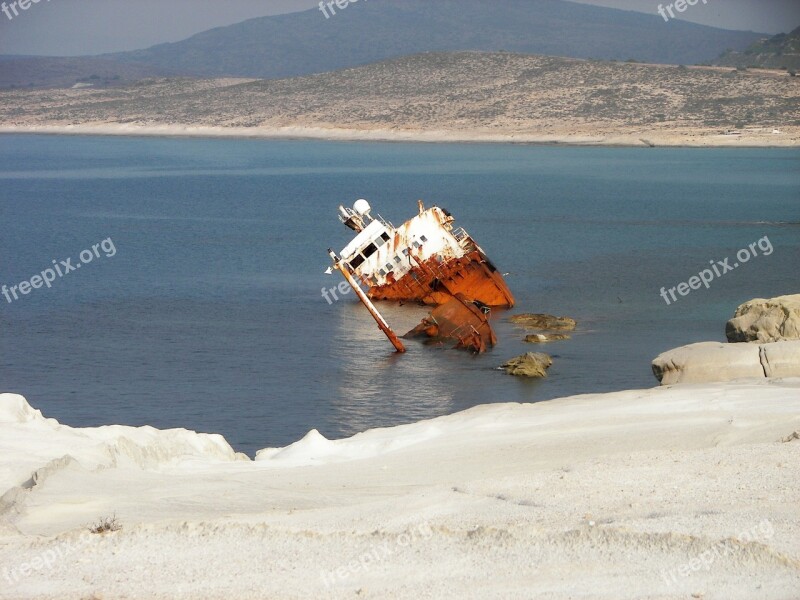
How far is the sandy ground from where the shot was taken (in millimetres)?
10000

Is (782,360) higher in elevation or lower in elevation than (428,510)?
lower

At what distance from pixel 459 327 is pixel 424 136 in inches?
4461

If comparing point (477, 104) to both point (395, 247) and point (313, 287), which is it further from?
point (395, 247)

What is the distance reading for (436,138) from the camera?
142 metres

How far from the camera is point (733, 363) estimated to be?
21234mm

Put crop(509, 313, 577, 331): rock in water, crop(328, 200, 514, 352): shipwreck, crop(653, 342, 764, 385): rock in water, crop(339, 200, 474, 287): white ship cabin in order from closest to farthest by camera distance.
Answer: crop(653, 342, 764, 385): rock in water
crop(509, 313, 577, 331): rock in water
crop(328, 200, 514, 352): shipwreck
crop(339, 200, 474, 287): white ship cabin

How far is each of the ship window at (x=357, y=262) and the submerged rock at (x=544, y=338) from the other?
776cm

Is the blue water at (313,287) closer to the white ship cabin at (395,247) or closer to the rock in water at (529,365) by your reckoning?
the rock in water at (529,365)

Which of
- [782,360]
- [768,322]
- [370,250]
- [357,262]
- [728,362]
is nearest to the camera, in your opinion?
[782,360]

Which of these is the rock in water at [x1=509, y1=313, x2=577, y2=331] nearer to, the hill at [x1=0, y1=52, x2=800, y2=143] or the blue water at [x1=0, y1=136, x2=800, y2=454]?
the blue water at [x1=0, y1=136, x2=800, y2=454]

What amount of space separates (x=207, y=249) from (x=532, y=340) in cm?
2506

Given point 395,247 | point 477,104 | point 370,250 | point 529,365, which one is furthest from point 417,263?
point 477,104

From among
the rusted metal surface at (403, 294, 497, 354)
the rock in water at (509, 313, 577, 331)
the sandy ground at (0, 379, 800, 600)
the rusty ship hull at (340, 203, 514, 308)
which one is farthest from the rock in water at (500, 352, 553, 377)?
the sandy ground at (0, 379, 800, 600)

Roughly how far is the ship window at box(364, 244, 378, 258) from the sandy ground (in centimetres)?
1959
